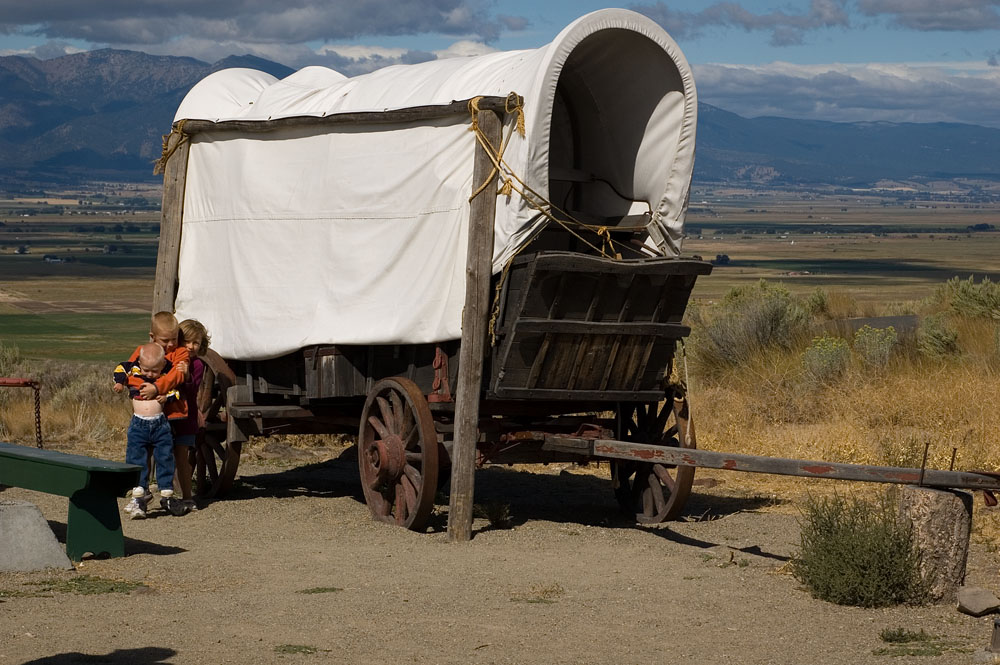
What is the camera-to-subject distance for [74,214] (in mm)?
195875

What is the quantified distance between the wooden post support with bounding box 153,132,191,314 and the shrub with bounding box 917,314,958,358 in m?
8.81

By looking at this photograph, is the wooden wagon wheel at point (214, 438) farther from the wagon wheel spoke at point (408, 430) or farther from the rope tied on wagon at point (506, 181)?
the rope tied on wagon at point (506, 181)

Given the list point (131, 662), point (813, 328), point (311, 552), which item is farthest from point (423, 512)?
point (813, 328)

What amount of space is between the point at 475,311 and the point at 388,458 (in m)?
1.23

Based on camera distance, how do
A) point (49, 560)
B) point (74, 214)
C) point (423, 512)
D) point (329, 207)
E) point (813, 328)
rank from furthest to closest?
point (74, 214) → point (813, 328) → point (329, 207) → point (423, 512) → point (49, 560)

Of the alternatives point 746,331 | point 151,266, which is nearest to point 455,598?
point 746,331

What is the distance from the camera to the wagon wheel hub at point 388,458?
914 cm

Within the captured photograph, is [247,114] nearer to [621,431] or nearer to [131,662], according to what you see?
[621,431]

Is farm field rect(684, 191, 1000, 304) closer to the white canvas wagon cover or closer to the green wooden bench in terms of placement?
the white canvas wagon cover

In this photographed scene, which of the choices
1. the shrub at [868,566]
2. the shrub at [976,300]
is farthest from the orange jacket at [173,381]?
the shrub at [976,300]

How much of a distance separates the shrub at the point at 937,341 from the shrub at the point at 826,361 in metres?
1.00

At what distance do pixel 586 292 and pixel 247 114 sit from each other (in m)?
3.46

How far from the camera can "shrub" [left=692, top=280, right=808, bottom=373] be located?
1736 cm

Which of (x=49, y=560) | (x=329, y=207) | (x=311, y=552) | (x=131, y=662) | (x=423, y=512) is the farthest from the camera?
(x=329, y=207)
